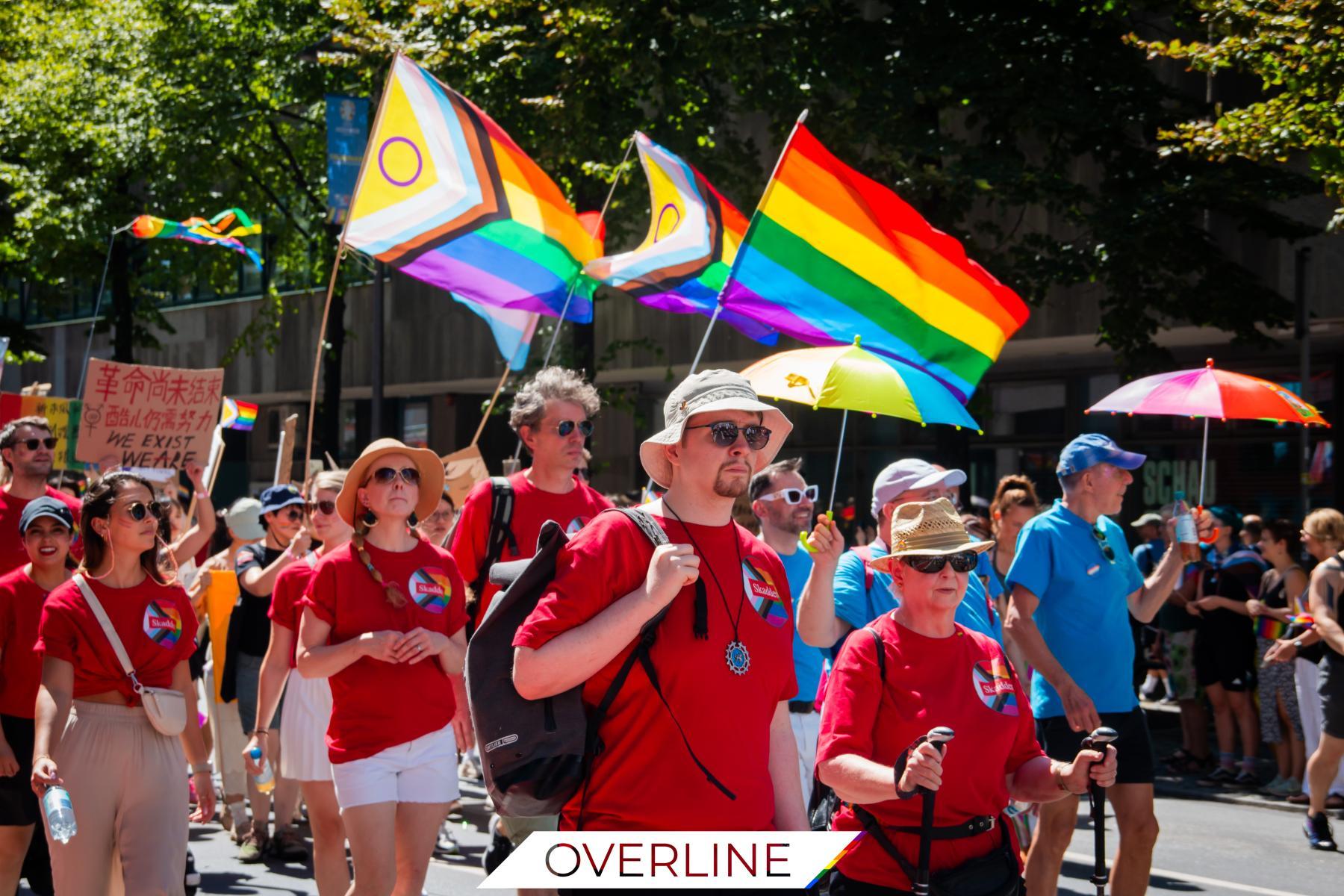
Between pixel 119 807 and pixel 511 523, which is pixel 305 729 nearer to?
pixel 119 807

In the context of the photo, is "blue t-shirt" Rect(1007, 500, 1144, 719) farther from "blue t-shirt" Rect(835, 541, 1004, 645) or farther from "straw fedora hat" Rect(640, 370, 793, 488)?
"straw fedora hat" Rect(640, 370, 793, 488)

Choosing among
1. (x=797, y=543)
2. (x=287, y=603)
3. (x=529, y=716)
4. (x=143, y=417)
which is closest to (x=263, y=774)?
(x=287, y=603)

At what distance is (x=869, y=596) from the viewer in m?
5.95

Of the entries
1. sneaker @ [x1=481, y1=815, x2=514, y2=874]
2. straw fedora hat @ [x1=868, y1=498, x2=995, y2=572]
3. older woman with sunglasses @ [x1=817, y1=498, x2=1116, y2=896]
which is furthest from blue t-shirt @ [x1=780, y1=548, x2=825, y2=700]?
older woman with sunglasses @ [x1=817, y1=498, x2=1116, y2=896]

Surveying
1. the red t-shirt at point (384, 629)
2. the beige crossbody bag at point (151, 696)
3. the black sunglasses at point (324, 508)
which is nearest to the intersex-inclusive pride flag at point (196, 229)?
the black sunglasses at point (324, 508)

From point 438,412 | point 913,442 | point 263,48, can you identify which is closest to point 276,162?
point 263,48

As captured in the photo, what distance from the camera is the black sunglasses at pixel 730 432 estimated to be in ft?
12.2

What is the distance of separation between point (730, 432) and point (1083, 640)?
3315mm

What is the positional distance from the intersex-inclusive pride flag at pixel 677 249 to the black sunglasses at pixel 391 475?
11.5ft

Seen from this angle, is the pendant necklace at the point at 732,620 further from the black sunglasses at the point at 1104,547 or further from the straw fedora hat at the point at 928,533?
the black sunglasses at the point at 1104,547

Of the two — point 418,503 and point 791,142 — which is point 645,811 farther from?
point 791,142

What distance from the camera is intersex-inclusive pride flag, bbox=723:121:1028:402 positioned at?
695 centimetres

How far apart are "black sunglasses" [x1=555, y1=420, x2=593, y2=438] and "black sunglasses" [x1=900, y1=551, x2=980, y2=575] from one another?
6.80 ft

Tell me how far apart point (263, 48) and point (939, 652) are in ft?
66.5
